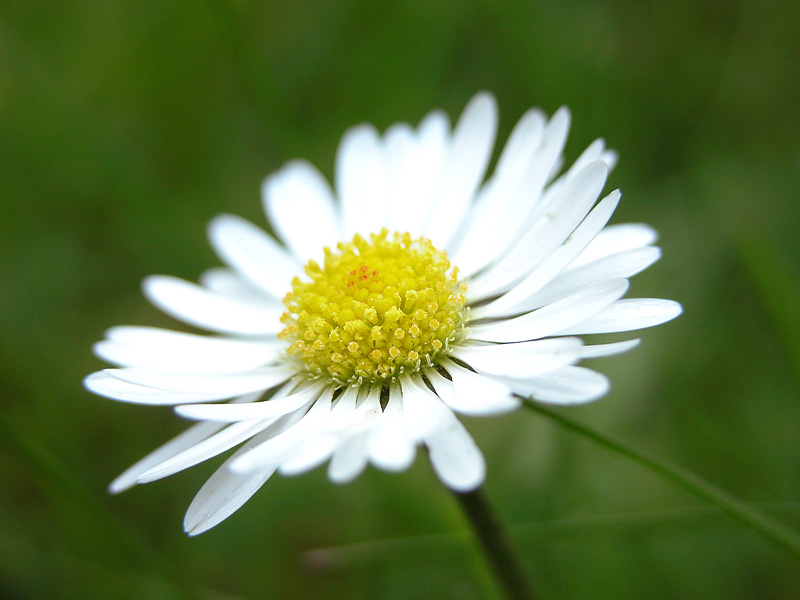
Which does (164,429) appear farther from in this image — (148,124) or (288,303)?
(148,124)

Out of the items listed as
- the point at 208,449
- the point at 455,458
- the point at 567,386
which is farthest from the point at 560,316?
the point at 208,449

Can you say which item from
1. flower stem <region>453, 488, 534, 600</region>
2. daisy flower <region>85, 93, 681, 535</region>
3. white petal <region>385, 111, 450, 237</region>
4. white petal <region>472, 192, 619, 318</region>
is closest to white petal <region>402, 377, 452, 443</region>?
daisy flower <region>85, 93, 681, 535</region>

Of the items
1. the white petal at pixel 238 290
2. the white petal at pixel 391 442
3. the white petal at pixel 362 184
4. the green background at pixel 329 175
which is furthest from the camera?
the white petal at pixel 362 184

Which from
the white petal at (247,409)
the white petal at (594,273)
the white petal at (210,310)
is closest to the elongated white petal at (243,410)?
the white petal at (247,409)

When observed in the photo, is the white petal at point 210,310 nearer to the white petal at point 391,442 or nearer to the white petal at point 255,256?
the white petal at point 255,256

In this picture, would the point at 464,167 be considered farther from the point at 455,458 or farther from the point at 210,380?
the point at 455,458

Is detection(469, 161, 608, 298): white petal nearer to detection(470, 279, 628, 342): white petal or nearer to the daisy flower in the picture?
the daisy flower
